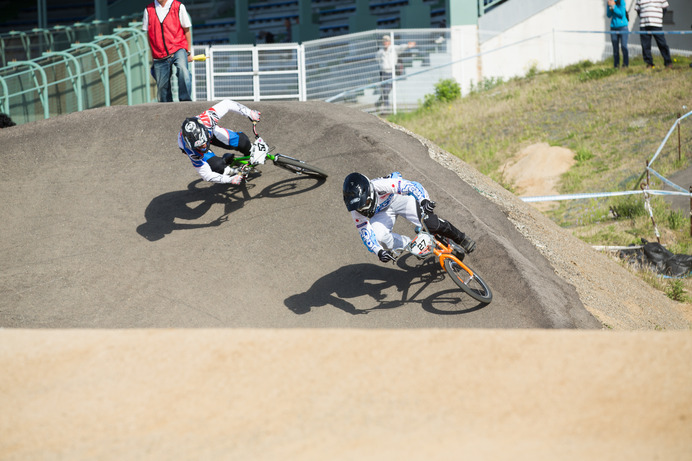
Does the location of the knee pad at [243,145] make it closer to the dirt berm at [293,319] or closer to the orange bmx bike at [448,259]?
the dirt berm at [293,319]

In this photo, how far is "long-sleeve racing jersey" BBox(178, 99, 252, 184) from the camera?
9898mm

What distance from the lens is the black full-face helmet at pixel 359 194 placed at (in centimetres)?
812

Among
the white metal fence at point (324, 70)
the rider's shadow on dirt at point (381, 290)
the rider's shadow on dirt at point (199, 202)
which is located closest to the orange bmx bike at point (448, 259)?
the rider's shadow on dirt at point (381, 290)

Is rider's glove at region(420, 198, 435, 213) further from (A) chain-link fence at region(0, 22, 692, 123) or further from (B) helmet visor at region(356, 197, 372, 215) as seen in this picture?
(A) chain-link fence at region(0, 22, 692, 123)

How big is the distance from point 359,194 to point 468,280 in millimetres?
1835

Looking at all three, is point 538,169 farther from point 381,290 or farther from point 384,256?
point 384,256

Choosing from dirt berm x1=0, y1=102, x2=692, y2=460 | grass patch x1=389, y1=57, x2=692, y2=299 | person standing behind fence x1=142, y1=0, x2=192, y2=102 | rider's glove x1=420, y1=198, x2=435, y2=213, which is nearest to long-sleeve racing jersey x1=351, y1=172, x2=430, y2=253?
rider's glove x1=420, y1=198, x2=435, y2=213

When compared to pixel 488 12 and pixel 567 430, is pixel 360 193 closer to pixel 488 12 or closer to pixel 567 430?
pixel 567 430

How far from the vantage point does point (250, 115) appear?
401 inches

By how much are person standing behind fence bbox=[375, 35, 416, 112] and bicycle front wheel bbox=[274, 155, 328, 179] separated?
10.9 metres

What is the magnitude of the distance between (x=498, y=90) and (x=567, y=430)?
19812mm

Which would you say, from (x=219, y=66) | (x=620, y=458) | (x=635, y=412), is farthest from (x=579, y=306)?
(x=219, y=66)

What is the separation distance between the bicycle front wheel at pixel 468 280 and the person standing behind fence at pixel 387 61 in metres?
13.6

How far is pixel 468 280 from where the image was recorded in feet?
27.6
